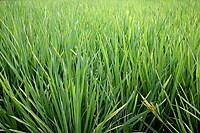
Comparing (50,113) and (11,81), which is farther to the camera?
(11,81)

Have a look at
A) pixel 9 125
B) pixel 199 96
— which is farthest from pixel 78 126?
pixel 199 96

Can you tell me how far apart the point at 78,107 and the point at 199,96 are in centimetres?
36

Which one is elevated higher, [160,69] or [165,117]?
[160,69]

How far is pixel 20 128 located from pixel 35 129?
0.13m

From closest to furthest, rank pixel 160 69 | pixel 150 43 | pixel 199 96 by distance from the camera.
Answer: pixel 199 96, pixel 160 69, pixel 150 43

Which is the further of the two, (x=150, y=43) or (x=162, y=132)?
(x=150, y=43)

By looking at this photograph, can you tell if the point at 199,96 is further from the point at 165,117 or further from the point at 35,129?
the point at 35,129

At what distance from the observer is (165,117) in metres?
0.48

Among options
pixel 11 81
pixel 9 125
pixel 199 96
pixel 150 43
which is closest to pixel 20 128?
pixel 9 125

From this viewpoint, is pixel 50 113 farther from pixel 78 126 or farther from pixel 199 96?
pixel 199 96

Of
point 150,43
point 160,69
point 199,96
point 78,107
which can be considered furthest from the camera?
point 150,43

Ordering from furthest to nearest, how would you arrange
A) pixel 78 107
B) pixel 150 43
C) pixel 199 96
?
pixel 150 43 < pixel 199 96 < pixel 78 107

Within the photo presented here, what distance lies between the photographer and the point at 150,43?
827 millimetres

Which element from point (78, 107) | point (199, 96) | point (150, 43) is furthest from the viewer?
point (150, 43)
